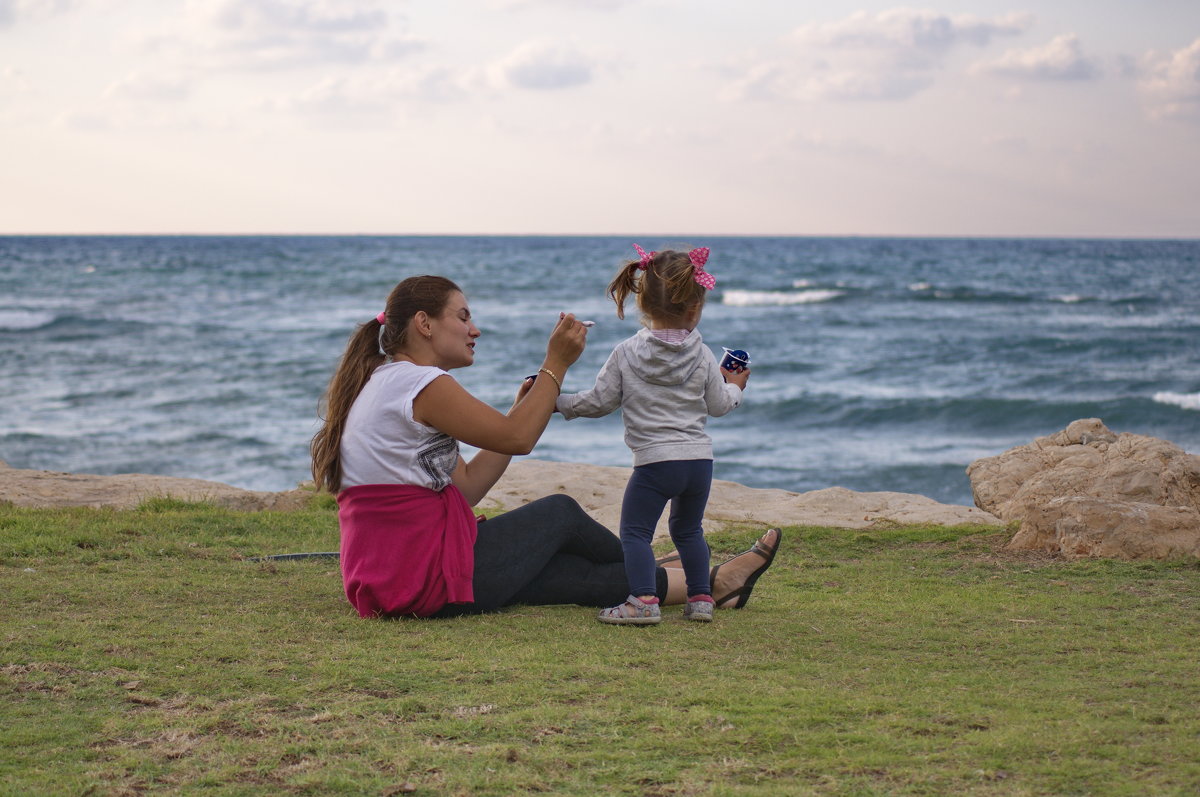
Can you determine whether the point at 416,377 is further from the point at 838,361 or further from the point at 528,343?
Result: the point at 528,343

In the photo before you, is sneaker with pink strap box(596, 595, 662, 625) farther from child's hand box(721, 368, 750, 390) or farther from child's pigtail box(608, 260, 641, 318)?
child's pigtail box(608, 260, 641, 318)

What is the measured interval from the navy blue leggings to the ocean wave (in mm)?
15735

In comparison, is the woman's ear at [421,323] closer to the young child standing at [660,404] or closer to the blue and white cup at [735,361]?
the young child standing at [660,404]

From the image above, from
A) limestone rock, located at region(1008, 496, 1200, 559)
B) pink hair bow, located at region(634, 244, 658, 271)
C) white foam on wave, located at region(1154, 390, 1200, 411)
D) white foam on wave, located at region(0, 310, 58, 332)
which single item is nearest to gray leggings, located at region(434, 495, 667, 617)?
pink hair bow, located at region(634, 244, 658, 271)

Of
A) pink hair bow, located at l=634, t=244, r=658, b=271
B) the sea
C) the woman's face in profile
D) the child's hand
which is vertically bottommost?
the sea

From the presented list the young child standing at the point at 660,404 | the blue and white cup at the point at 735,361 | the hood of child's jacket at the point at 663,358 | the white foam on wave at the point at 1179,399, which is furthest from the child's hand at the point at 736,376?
the white foam on wave at the point at 1179,399

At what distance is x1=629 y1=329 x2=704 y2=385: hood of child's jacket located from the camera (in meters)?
4.24

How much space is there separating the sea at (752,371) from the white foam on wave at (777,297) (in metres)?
0.22

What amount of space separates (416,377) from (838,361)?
65.7ft

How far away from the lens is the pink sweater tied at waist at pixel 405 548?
4125 mm

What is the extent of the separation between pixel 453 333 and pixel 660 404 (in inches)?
32.8

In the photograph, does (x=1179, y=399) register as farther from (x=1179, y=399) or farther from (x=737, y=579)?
(x=737, y=579)

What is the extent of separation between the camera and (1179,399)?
1798cm

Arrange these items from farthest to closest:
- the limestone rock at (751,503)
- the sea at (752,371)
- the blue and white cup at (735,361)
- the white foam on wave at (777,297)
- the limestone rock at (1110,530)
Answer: the white foam on wave at (777,297) < the sea at (752,371) < the limestone rock at (751,503) < the limestone rock at (1110,530) < the blue and white cup at (735,361)
